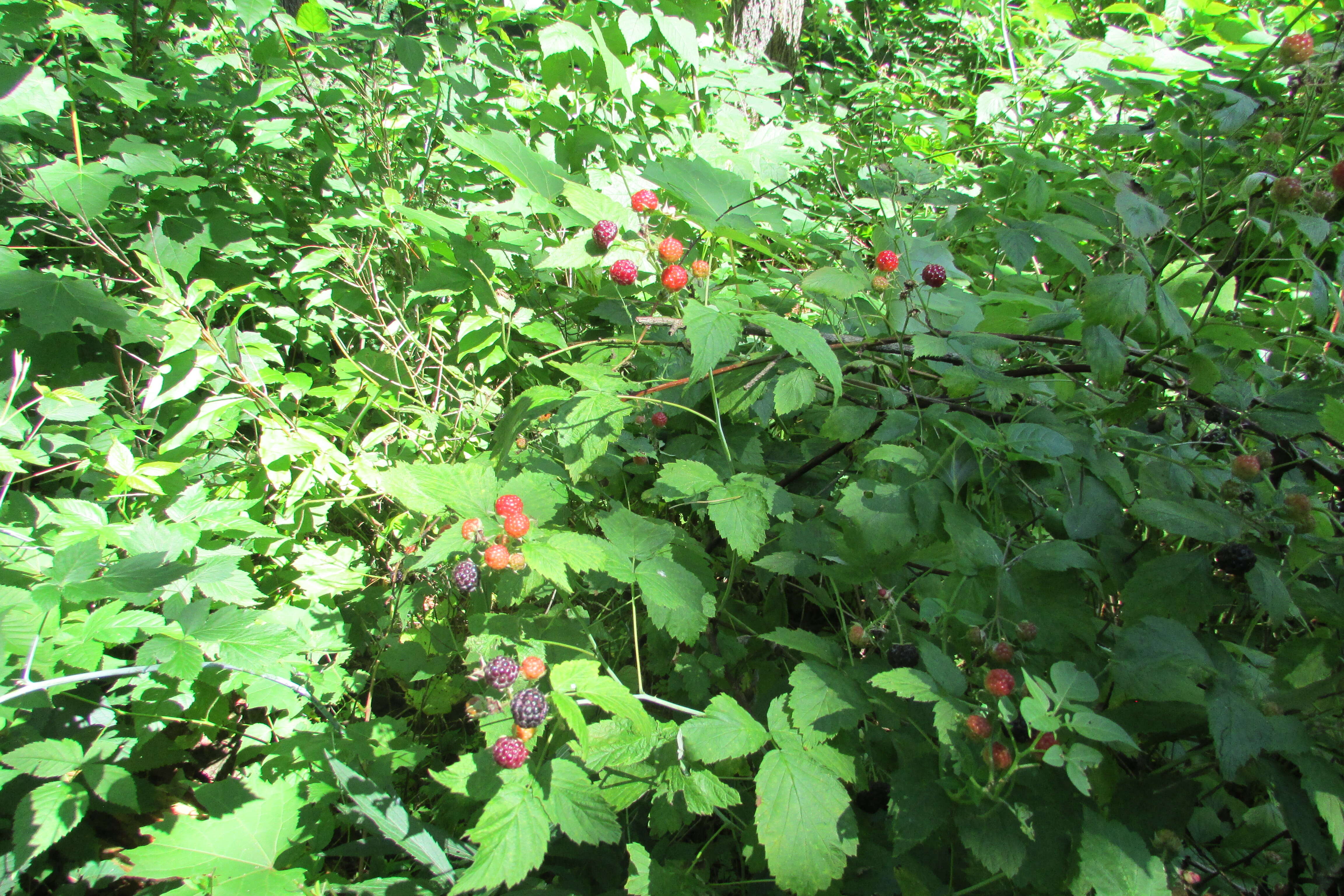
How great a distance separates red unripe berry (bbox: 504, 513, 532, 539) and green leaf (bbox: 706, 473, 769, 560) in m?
0.34

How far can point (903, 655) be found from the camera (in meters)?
1.10

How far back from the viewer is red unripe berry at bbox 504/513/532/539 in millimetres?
1002

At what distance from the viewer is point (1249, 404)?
1.12 metres

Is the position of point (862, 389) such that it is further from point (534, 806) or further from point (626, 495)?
point (534, 806)

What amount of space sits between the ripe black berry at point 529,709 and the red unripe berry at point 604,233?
0.88 m

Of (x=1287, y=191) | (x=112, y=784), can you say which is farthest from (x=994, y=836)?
(x=112, y=784)

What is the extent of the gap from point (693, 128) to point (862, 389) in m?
1.37

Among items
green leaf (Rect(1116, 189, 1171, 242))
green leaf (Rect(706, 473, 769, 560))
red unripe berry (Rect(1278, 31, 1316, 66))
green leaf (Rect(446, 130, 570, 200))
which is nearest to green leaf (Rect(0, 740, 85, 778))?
green leaf (Rect(706, 473, 769, 560))

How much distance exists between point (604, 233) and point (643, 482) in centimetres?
71

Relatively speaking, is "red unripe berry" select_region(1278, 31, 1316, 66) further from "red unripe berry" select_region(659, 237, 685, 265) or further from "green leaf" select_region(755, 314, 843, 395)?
"red unripe berry" select_region(659, 237, 685, 265)

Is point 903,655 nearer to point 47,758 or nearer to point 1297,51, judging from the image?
point 1297,51

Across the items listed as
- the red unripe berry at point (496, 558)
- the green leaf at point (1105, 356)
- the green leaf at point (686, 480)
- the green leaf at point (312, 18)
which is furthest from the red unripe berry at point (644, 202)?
the green leaf at point (312, 18)

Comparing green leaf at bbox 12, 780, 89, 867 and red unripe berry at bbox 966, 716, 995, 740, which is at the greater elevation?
red unripe berry at bbox 966, 716, 995, 740

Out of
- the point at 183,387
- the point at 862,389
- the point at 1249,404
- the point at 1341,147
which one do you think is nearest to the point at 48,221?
the point at 183,387
